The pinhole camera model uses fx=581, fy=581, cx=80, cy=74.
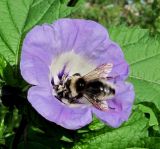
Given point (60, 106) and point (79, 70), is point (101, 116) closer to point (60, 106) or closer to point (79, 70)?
point (60, 106)

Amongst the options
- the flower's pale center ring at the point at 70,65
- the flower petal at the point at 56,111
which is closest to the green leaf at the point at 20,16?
the flower's pale center ring at the point at 70,65

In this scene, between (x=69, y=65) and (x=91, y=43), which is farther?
(x=69, y=65)

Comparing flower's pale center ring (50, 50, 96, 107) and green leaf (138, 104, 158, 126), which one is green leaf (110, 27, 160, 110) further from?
flower's pale center ring (50, 50, 96, 107)

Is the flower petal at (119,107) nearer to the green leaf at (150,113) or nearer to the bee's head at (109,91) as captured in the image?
the bee's head at (109,91)

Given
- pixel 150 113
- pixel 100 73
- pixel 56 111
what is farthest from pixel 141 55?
pixel 56 111

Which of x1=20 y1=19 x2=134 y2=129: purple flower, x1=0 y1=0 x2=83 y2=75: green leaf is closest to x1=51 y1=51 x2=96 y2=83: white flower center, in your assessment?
x1=20 y1=19 x2=134 y2=129: purple flower

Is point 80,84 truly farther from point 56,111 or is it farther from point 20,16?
point 20,16
